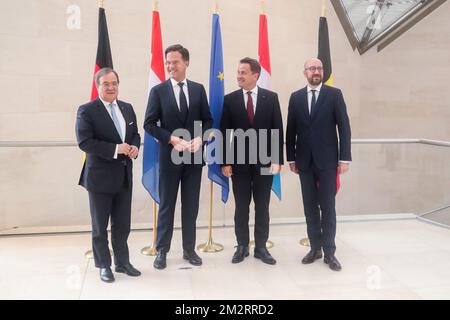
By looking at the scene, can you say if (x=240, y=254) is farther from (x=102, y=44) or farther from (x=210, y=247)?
(x=102, y=44)

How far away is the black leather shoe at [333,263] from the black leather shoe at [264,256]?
460 mm

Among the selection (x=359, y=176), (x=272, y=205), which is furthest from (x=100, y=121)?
(x=359, y=176)

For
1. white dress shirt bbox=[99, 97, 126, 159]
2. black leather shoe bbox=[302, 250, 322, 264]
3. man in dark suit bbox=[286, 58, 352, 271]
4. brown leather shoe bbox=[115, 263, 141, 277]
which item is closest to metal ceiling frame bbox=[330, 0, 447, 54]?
man in dark suit bbox=[286, 58, 352, 271]

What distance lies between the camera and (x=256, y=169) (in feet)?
12.7

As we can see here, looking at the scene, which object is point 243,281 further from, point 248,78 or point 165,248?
point 248,78

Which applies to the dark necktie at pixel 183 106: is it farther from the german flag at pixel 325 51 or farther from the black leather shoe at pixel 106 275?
the german flag at pixel 325 51

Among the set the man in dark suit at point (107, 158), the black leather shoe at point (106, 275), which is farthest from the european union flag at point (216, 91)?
the black leather shoe at point (106, 275)

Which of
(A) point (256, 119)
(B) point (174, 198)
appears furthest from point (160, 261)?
(A) point (256, 119)

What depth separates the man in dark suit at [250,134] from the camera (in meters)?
3.80

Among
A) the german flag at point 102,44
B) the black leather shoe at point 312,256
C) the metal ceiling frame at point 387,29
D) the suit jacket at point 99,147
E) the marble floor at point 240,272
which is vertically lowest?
the marble floor at point 240,272

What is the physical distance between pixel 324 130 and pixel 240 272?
4.55 feet

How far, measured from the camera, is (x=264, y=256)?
402 cm

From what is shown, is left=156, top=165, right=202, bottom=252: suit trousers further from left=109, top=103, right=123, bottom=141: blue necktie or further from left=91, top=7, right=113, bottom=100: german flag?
left=91, top=7, right=113, bottom=100: german flag

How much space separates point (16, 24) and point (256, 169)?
412cm
